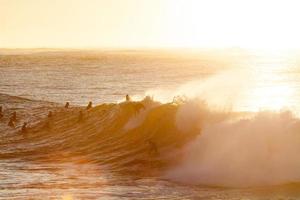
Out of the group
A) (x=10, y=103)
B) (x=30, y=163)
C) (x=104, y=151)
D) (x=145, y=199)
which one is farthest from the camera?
(x=10, y=103)

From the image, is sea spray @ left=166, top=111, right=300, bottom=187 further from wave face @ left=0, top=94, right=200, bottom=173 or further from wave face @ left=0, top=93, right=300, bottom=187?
wave face @ left=0, top=94, right=200, bottom=173

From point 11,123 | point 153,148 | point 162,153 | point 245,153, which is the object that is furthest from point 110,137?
point 11,123

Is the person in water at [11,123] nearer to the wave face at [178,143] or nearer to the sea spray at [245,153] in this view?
the wave face at [178,143]

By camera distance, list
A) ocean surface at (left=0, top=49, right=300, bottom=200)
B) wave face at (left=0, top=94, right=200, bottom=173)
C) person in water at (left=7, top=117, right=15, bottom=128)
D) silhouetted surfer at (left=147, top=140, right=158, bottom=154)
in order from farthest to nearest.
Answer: person in water at (left=7, top=117, right=15, bottom=128), silhouetted surfer at (left=147, top=140, right=158, bottom=154), wave face at (left=0, top=94, right=200, bottom=173), ocean surface at (left=0, top=49, right=300, bottom=200)

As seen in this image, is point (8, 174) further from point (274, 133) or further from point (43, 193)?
point (274, 133)

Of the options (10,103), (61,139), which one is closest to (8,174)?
(61,139)

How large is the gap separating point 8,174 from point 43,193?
4307 mm

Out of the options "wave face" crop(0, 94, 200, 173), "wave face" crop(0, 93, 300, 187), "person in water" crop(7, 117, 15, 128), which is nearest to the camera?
"wave face" crop(0, 93, 300, 187)

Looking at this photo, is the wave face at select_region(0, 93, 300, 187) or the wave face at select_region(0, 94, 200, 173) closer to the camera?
the wave face at select_region(0, 93, 300, 187)

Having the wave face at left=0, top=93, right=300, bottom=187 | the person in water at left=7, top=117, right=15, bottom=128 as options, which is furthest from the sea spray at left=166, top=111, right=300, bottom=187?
the person in water at left=7, top=117, right=15, bottom=128

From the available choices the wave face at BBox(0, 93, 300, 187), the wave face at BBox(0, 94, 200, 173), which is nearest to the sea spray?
the wave face at BBox(0, 93, 300, 187)

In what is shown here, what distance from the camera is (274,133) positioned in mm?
28578

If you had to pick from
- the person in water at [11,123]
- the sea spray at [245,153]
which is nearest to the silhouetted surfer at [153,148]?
the sea spray at [245,153]

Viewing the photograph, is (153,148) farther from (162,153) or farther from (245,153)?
(245,153)
